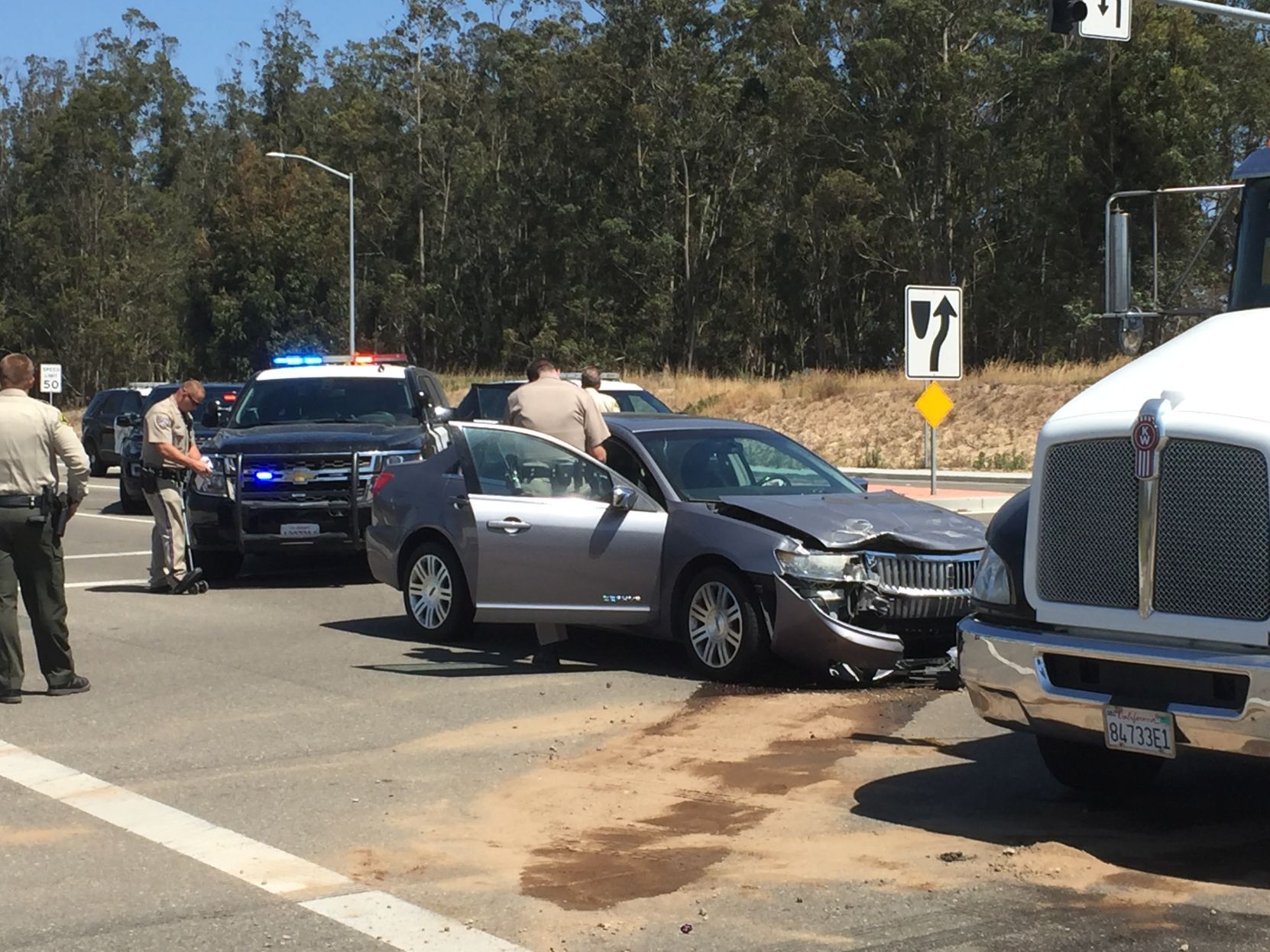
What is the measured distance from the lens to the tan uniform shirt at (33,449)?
32.4 ft

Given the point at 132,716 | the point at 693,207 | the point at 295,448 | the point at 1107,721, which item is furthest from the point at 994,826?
the point at 693,207

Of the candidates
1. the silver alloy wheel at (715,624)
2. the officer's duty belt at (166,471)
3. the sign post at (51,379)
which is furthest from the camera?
the sign post at (51,379)

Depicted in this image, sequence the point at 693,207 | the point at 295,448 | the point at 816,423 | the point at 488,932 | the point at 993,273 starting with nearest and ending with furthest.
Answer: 1. the point at 488,932
2. the point at 295,448
3. the point at 816,423
4. the point at 993,273
5. the point at 693,207

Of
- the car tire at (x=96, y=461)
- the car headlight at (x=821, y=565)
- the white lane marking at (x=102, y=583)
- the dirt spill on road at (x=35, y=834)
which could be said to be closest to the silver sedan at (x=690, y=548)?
the car headlight at (x=821, y=565)

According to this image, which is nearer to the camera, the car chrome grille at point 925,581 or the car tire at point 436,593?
the car chrome grille at point 925,581

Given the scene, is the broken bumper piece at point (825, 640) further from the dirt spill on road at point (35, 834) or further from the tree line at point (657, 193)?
the tree line at point (657, 193)

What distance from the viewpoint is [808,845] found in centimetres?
675

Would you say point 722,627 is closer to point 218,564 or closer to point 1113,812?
point 1113,812

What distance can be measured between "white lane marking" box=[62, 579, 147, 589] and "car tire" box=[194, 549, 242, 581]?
582 mm

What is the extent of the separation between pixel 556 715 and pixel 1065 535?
3.64 metres

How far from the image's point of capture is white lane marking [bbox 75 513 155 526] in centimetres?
2384

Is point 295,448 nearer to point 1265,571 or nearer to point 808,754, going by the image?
point 808,754

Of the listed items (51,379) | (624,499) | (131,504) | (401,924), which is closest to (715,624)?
(624,499)

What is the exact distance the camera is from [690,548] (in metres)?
10.4
